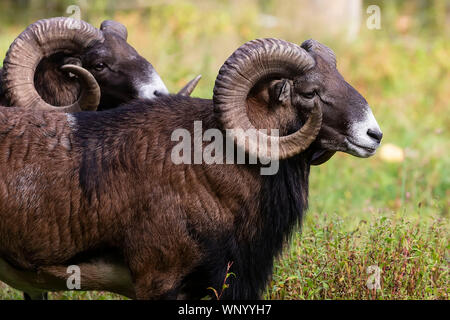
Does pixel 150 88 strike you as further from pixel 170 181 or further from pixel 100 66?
pixel 170 181

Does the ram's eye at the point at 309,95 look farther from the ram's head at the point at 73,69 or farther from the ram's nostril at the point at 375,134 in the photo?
the ram's head at the point at 73,69

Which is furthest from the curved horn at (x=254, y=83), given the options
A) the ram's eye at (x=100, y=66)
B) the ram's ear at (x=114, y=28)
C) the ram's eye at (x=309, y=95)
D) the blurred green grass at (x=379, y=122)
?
the ram's ear at (x=114, y=28)

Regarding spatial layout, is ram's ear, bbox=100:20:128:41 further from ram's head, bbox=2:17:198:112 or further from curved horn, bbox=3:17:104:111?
curved horn, bbox=3:17:104:111

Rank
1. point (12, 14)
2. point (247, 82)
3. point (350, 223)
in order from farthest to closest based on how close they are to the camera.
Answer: point (12, 14) → point (350, 223) → point (247, 82)

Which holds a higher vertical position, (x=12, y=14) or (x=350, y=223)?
(x=12, y=14)

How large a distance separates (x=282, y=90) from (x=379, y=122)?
22.5ft

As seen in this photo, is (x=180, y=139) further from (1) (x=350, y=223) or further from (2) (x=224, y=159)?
(1) (x=350, y=223)

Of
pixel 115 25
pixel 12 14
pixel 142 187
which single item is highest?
pixel 12 14

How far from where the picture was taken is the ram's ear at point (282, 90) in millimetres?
5020

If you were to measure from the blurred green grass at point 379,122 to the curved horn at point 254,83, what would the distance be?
119 cm

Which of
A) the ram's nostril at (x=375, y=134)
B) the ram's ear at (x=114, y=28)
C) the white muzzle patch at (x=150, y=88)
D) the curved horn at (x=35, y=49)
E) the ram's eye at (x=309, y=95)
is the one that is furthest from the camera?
the ram's ear at (x=114, y=28)
